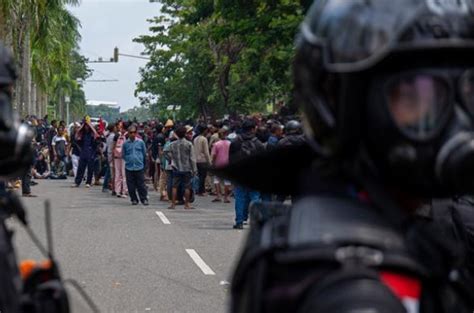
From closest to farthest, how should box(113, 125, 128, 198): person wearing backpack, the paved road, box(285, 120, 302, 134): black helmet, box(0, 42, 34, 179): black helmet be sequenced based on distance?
box(0, 42, 34, 179): black helmet
the paved road
box(285, 120, 302, 134): black helmet
box(113, 125, 128, 198): person wearing backpack

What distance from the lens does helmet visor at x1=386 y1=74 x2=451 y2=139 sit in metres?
1.97

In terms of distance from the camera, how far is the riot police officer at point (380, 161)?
190cm

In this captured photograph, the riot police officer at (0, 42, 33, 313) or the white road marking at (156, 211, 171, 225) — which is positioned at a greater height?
the riot police officer at (0, 42, 33, 313)

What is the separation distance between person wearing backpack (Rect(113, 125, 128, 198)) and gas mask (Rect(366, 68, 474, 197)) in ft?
74.5

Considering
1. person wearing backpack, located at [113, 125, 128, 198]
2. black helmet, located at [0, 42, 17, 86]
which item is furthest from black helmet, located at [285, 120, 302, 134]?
person wearing backpack, located at [113, 125, 128, 198]

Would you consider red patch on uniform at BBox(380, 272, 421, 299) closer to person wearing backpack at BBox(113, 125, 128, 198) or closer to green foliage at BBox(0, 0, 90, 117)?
person wearing backpack at BBox(113, 125, 128, 198)

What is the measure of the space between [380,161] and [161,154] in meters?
25.9

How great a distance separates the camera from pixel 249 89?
4572 centimetres

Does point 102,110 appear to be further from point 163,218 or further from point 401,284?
point 401,284

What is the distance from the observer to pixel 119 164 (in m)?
25.6

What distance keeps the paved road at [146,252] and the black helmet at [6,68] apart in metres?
0.59

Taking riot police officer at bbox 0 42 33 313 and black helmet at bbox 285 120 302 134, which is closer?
riot police officer at bbox 0 42 33 313

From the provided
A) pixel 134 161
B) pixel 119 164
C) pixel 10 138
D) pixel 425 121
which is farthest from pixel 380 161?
pixel 119 164

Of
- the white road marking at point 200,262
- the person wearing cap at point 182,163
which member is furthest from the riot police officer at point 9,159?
the person wearing cap at point 182,163
